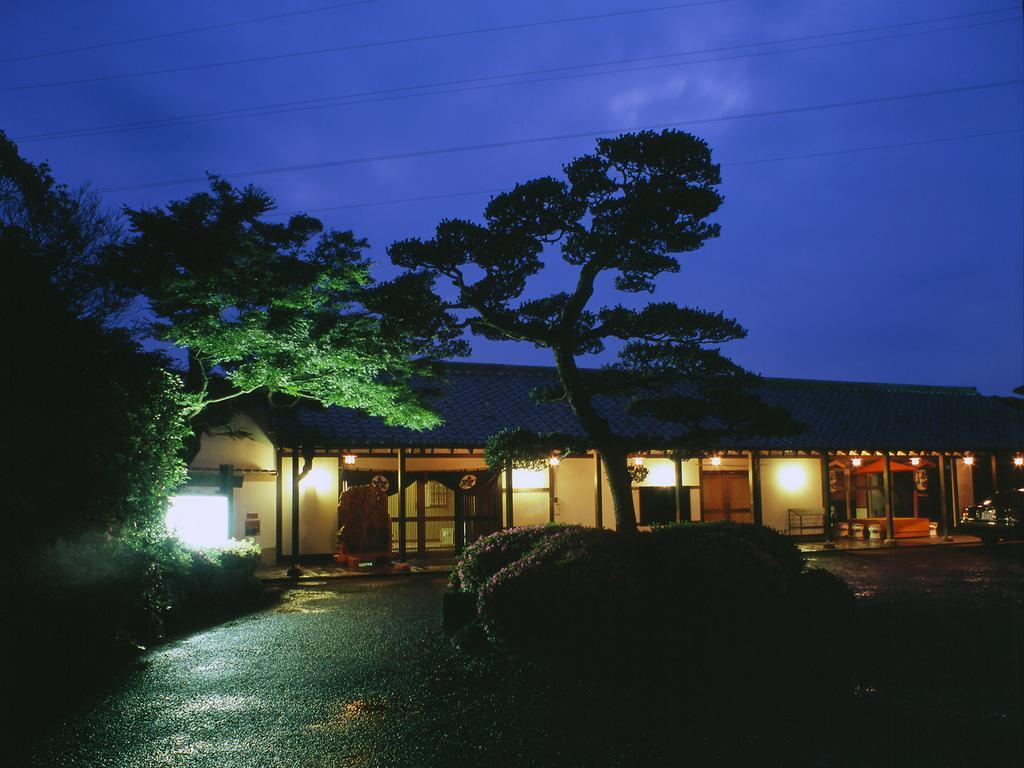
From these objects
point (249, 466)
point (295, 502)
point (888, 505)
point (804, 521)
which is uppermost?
point (249, 466)

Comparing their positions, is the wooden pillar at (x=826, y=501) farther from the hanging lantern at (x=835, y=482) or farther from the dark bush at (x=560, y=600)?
the dark bush at (x=560, y=600)

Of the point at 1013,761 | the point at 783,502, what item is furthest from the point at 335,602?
the point at 783,502

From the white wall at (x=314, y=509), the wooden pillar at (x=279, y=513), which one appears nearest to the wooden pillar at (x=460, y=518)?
the white wall at (x=314, y=509)

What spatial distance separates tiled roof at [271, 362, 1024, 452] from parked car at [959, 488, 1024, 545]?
1.89 m

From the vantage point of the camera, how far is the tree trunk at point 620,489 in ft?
32.0

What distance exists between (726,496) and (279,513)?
13337mm

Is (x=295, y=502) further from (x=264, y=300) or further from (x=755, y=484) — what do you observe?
(x=755, y=484)

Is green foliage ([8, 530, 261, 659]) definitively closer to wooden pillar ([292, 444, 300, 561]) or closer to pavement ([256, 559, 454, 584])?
pavement ([256, 559, 454, 584])

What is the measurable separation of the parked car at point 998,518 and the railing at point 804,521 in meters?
3.91

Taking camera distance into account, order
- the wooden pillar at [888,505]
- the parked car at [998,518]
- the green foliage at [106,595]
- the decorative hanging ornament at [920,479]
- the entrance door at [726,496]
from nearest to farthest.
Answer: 1. the green foliage at [106,595]
2. the parked car at [998,518]
3. the wooden pillar at [888,505]
4. the entrance door at [726,496]
5. the decorative hanging ornament at [920,479]

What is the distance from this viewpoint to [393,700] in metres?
6.29

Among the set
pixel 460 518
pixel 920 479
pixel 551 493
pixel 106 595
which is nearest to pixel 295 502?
pixel 460 518

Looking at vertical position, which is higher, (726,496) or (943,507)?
(726,496)

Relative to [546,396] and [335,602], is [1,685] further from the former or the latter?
[546,396]
